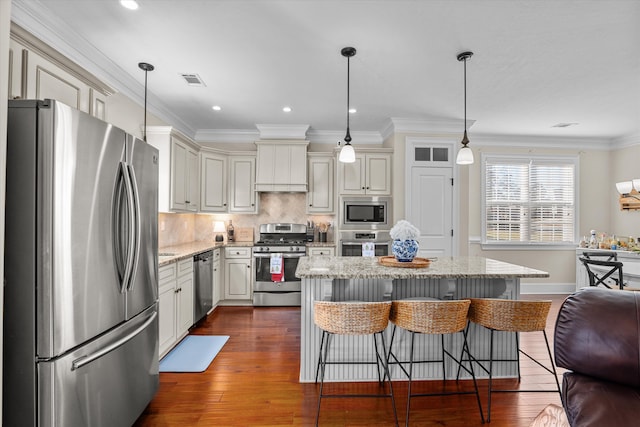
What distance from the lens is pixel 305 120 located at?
15.3 feet

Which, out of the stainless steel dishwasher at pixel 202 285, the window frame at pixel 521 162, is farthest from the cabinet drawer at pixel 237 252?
the window frame at pixel 521 162

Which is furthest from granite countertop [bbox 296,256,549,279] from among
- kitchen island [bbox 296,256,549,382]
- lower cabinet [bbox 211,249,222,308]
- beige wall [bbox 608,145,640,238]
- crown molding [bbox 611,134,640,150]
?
crown molding [bbox 611,134,640,150]

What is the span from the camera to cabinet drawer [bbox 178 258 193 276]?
3.21m

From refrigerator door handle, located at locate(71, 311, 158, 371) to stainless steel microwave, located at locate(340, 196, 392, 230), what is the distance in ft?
10.2

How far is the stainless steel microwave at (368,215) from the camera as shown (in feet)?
15.6

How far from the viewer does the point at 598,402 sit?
3.13 ft

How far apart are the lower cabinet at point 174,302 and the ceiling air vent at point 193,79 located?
6.08ft

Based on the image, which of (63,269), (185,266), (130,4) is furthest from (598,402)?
(185,266)

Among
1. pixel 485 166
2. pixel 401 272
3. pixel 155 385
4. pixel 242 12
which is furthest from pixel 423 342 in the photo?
pixel 485 166

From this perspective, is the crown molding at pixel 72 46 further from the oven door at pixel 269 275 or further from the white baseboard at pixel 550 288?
the white baseboard at pixel 550 288

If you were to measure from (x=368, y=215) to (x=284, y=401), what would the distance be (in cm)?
297

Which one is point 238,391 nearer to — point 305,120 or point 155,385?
point 155,385

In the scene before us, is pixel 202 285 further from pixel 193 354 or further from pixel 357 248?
pixel 357 248

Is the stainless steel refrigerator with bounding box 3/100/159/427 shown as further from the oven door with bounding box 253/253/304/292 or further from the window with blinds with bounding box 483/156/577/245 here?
the window with blinds with bounding box 483/156/577/245
